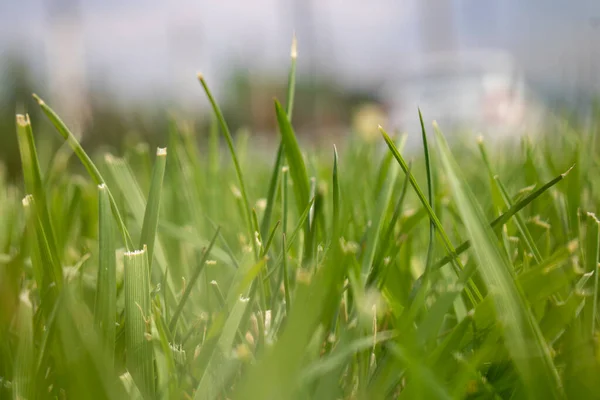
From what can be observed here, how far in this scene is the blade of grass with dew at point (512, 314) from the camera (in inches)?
7.1

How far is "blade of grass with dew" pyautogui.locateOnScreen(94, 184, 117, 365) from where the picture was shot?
0.78 ft

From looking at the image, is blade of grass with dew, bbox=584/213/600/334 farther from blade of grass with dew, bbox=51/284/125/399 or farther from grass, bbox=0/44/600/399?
blade of grass with dew, bbox=51/284/125/399

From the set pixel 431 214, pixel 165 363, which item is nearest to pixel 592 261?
pixel 431 214

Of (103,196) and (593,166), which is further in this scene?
(593,166)

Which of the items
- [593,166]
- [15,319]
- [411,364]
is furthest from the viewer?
[593,166]

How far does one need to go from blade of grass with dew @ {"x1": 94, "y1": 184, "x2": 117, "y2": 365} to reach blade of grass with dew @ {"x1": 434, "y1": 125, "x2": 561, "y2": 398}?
15cm

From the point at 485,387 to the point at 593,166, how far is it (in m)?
0.43

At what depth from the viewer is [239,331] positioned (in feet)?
0.80

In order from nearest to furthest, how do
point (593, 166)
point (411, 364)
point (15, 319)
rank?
point (411, 364)
point (15, 319)
point (593, 166)

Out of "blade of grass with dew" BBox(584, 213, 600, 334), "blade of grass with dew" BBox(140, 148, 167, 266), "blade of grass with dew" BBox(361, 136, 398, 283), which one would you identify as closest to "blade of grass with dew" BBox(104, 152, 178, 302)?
"blade of grass with dew" BBox(140, 148, 167, 266)

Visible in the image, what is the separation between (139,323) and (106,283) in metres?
0.02

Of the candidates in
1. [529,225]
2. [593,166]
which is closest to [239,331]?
[529,225]

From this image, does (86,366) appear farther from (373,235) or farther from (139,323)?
(373,235)

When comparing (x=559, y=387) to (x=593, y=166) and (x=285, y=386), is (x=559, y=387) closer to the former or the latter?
(x=285, y=386)
